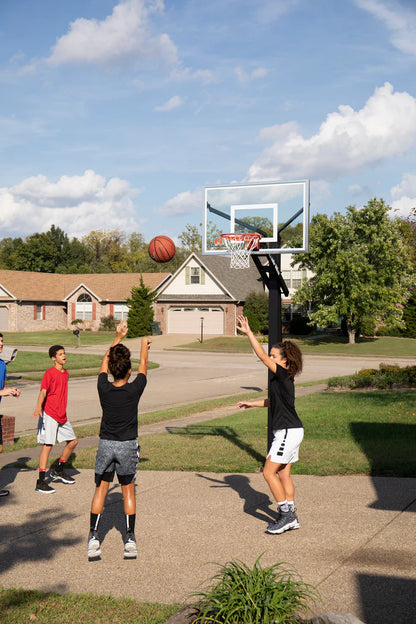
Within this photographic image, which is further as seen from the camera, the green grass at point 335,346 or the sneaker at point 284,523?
the green grass at point 335,346

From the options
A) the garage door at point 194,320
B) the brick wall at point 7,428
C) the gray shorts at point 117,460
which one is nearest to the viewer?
the gray shorts at point 117,460

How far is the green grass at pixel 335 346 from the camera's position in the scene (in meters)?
44.0

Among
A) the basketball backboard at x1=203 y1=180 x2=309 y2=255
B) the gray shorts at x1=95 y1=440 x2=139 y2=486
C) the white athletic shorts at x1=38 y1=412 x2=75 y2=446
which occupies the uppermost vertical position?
the basketball backboard at x1=203 y1=180 x2=309 y2=255

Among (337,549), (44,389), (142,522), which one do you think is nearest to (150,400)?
(44,389)

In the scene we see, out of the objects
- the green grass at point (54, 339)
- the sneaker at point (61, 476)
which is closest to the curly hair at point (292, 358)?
the sneaker at point (61, 476)

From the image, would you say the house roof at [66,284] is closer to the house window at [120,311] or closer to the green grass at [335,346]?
the house window at [120,311]

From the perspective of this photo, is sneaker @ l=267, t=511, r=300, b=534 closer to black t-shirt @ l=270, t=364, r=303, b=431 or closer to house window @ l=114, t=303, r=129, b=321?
black t-shirt @ l=270, t=364, r=303, b=431

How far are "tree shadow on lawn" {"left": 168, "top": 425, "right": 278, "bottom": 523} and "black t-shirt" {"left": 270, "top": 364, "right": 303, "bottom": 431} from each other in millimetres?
1304

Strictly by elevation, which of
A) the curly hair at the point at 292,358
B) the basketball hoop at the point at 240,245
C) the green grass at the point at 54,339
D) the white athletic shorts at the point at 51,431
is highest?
the basketball hoop at the point at 240,245

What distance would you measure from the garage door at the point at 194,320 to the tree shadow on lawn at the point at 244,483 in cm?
4223

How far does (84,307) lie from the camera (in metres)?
64.5

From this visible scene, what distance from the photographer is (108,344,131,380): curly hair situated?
6254 millimetres

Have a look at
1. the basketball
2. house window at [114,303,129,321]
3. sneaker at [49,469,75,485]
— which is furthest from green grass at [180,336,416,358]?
sneaker at [49,469,75,485]

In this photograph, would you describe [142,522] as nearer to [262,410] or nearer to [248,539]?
[248,539]
